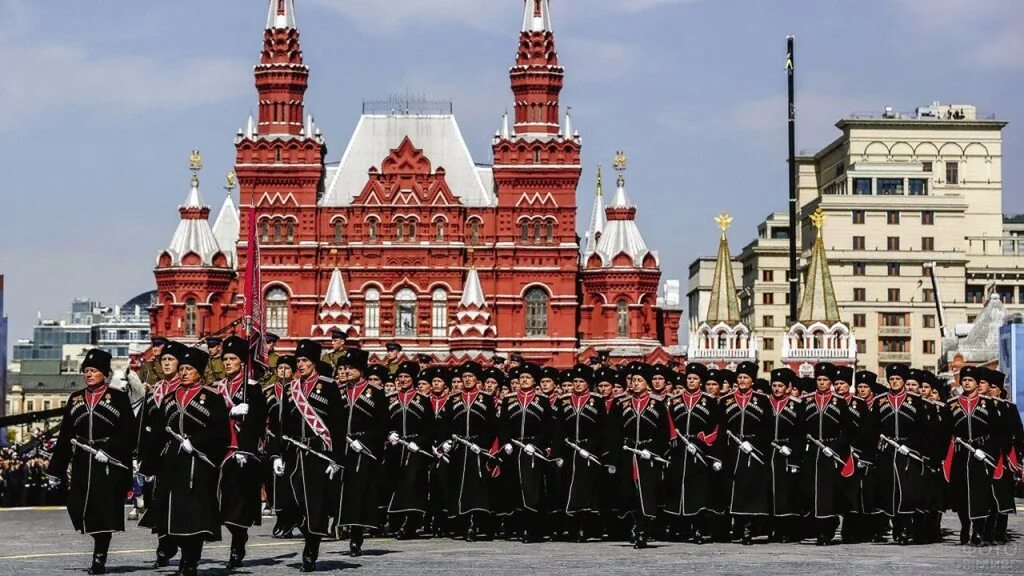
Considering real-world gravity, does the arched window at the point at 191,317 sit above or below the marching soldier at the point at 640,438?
above

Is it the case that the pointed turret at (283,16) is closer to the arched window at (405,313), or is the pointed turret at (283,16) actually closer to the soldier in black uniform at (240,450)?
the arched window at (405,313)

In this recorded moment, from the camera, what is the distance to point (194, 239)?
8656cm

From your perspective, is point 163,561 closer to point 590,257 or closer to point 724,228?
point 590,257

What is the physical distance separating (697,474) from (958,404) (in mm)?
3152

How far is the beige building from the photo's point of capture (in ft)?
383

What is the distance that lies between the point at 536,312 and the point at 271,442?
63.1 m

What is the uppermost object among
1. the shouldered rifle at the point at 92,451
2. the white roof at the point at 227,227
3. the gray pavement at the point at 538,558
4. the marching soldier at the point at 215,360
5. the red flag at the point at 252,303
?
the white roof at the point at 227,227

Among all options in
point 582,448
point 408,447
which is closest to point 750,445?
point 582,448

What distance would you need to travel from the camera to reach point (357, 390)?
21.4 m

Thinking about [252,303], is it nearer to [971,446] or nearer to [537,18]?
[971,446]

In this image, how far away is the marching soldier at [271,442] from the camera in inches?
810

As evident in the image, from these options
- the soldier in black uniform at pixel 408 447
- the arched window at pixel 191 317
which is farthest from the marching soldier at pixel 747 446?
the arched window at pixel 191 317

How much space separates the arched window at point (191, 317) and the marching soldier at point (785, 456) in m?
61.9

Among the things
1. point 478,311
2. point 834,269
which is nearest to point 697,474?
point 478,311
